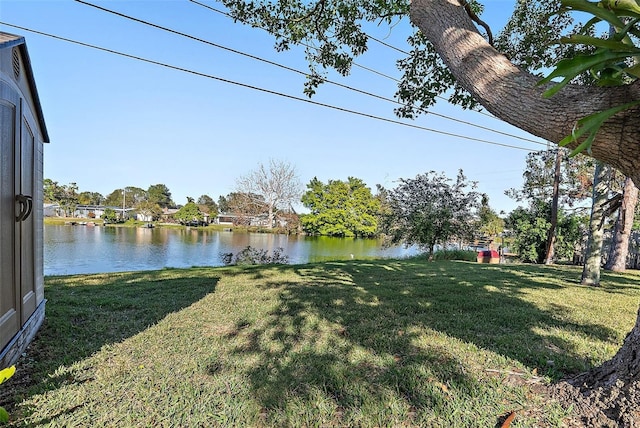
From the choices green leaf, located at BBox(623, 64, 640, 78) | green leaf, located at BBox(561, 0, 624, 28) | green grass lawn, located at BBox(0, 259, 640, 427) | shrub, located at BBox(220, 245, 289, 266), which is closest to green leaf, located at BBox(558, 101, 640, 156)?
green leaf, located at BBox(623, 64, 640, 78)

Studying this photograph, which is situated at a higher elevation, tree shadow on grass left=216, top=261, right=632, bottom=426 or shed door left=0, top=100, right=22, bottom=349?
shed door left=0, top=100, right=22, bottom=349

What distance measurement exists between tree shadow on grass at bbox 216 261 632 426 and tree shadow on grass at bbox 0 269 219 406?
3.43ft

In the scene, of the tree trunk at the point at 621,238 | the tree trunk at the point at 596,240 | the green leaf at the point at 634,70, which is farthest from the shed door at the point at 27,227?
the tree trunk at the point at 621,238

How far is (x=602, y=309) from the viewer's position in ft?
12.0

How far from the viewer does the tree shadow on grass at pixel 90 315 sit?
6.29 feet

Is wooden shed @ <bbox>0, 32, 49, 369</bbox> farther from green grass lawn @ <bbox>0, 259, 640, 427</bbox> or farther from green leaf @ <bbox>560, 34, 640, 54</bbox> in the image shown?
green leaf @ <bbox>560, 34, 640, 54</bbox>

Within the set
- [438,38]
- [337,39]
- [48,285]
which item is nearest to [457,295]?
[438,38]

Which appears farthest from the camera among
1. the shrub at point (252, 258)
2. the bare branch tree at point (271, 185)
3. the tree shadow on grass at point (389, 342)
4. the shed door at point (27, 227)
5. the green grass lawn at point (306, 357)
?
the bare branch tree at point (271, 185)

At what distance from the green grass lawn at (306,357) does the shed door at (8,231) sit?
31cm

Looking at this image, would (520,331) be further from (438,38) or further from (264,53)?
(264,53)

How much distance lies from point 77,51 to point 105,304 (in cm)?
534

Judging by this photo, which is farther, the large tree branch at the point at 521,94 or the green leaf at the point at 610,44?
the large tree branch at the point at 521,94

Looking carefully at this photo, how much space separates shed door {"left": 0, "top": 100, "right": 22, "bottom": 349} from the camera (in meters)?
1.83

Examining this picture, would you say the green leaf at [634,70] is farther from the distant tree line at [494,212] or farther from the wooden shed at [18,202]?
the distant tree line at [494,212]
